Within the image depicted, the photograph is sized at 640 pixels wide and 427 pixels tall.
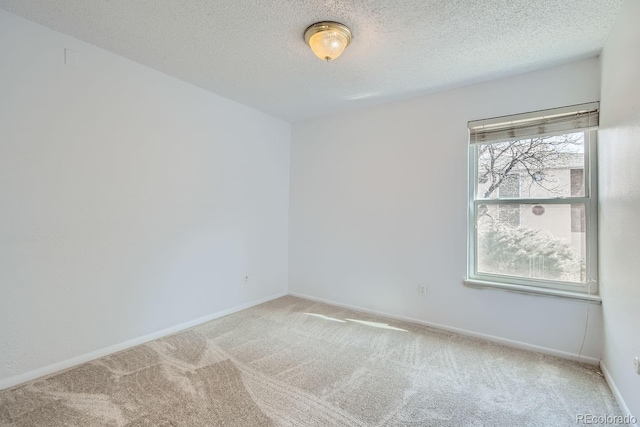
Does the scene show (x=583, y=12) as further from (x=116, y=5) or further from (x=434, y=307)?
(x=116, y=5)

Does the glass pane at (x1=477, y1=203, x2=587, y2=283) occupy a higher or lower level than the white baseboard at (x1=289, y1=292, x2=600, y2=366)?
higher

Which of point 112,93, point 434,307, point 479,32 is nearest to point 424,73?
point 479,32

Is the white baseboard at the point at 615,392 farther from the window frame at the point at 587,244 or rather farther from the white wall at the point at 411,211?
the window frame at the point at 587,244

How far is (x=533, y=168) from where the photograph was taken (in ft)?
9.07

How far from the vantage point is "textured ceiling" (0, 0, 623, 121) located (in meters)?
1.91

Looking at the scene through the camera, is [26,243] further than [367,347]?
No

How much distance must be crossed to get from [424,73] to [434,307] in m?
2.37

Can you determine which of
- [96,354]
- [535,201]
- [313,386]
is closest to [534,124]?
[535,201]

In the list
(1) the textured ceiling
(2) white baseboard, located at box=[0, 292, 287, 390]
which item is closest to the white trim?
(1) the textured ceiling

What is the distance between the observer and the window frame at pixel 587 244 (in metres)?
2.45

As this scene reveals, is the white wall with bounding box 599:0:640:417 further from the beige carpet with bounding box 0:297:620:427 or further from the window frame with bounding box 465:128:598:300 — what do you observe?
the beige carpet with bounding box 0:297:620:427

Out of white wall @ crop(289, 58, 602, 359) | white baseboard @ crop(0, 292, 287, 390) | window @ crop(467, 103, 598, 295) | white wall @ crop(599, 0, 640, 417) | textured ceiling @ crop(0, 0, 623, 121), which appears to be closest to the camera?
white wall @ crop(599, 0, 640, 417)

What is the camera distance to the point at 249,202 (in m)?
3.78

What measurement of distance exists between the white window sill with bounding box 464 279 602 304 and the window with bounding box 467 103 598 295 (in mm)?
10
